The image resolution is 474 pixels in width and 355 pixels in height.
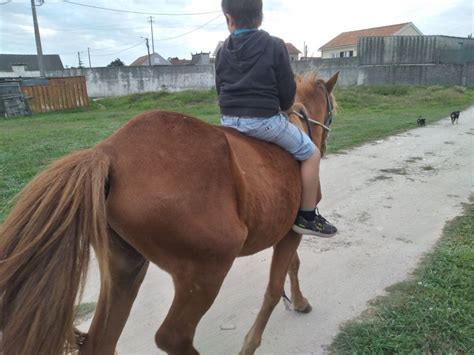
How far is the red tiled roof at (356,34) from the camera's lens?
1992 inches

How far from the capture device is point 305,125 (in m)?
2.89

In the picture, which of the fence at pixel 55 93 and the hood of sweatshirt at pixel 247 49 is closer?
the hood of sweatshirt at pixel 247 49

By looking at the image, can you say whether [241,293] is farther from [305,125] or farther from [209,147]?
[209,147]

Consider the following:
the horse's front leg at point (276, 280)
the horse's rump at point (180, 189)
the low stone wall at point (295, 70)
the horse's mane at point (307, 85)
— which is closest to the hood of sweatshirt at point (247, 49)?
the horse's rump at point (180, 189)

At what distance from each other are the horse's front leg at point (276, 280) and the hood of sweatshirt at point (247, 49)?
45.5 inches

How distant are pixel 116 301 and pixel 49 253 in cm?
61

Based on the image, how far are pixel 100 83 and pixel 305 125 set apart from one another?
30593mm

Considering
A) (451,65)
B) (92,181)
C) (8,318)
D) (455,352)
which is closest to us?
(8,318)

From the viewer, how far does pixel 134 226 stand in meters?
1.69

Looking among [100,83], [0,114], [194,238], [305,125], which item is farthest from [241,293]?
[100,83]

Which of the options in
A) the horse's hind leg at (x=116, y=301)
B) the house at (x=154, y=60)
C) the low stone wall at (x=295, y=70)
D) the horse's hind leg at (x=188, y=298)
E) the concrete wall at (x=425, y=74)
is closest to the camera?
the horse's hind leg at (x=188, y=298)

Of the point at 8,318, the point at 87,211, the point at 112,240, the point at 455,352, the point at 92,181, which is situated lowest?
the point at 455,352

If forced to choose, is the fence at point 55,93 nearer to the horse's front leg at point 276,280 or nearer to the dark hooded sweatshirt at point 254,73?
the dark hooded sweatshirt at point 254,73

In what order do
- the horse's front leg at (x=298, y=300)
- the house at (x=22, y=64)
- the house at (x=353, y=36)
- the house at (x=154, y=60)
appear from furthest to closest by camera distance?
1. the house at (x=154, y=60)
2. the house at (x=22, y=64)
3. the house at (x=353, y=36)
4. the horse's front leg at (x=298, y=300)
